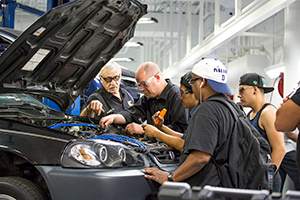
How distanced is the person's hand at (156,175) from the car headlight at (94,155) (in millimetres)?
109

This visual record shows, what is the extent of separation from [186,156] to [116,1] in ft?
4.16

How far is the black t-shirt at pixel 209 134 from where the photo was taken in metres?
1.82

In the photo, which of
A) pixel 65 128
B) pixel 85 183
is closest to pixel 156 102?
pixel 65 128

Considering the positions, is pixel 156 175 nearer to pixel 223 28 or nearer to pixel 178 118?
pixel 178 118

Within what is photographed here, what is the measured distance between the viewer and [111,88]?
13.4 feet

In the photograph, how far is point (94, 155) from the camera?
2131 mm

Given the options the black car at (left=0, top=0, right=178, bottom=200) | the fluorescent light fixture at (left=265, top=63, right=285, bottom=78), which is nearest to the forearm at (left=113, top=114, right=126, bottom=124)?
the black car at (left=0, top=0, right=178, bottom=200)

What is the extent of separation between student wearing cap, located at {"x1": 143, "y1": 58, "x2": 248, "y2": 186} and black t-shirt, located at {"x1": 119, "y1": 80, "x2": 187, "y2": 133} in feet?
3.96

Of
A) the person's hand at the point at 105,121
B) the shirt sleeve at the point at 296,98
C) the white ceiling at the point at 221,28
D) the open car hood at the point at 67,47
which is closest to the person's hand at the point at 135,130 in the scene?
the person's hand at the point at 105,121

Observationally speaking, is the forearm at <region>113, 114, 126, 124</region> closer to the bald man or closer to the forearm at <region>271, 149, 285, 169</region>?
the bald man

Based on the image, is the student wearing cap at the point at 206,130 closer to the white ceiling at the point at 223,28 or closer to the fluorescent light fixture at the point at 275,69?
the white ceiling at the point at 223,28

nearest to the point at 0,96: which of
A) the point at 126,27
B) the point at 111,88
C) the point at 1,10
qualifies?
the point at 126,27

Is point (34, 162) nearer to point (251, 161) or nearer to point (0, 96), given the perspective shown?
point (0, 96)

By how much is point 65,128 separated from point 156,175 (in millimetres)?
1069
